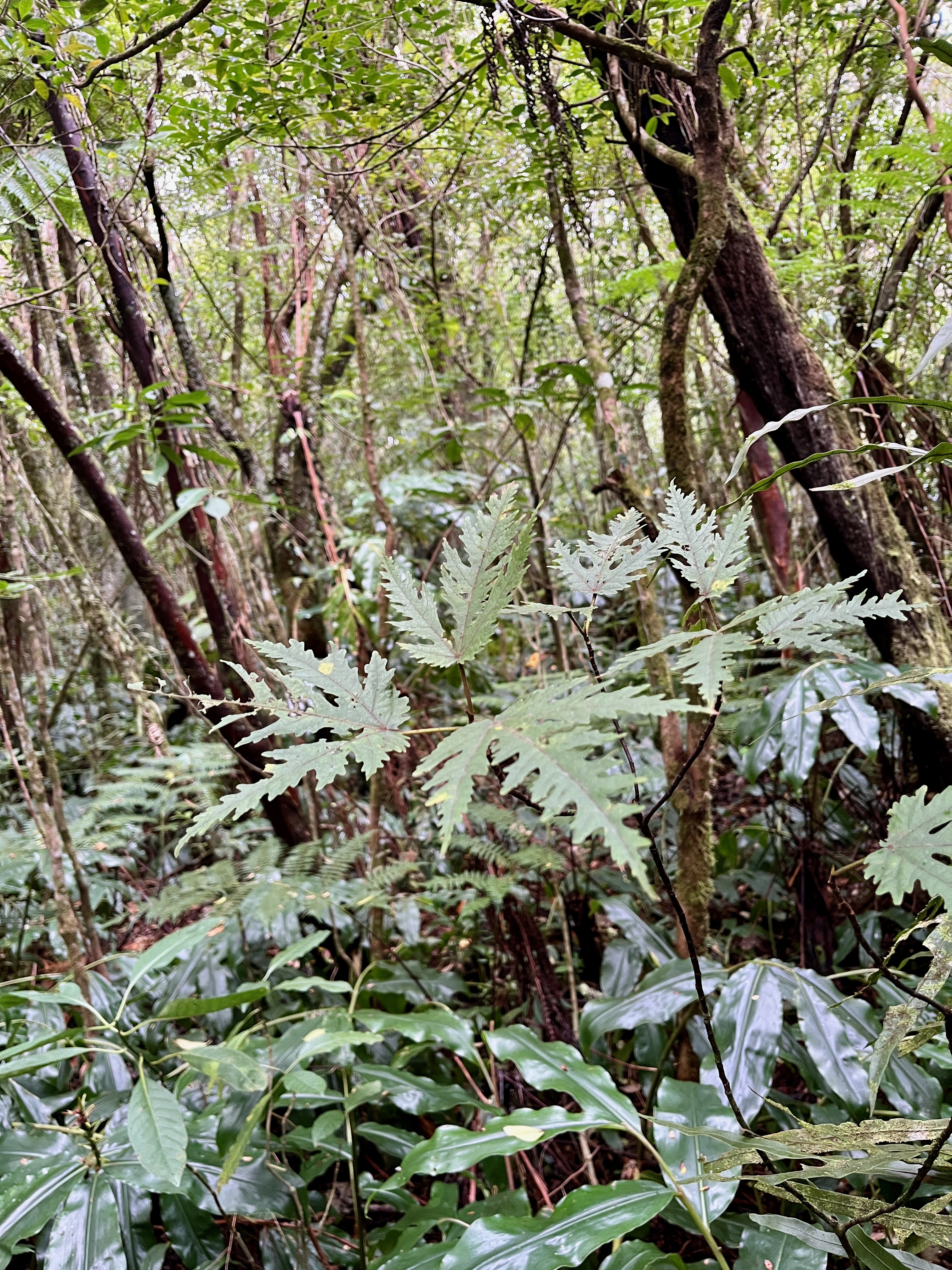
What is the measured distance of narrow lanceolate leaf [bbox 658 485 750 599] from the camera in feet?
1.70

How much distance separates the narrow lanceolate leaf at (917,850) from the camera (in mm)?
410

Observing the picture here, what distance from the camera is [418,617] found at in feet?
1.73

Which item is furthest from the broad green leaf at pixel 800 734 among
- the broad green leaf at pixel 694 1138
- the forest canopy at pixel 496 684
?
the broad green leaf at pixel 694 1138

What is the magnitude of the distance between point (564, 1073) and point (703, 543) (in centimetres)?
80

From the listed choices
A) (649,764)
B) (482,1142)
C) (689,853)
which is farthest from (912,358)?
(482,1142)

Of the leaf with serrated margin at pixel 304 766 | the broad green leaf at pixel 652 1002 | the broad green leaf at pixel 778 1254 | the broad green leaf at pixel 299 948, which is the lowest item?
the broad green leaf at pixel 778 1254

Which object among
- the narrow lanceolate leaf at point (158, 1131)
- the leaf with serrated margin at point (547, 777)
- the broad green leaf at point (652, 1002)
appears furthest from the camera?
the broad green leaf at point (652, 1002)

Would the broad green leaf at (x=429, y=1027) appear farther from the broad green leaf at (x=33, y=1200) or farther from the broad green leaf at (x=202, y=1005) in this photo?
the broad green leaf at (x=33, y=1200)

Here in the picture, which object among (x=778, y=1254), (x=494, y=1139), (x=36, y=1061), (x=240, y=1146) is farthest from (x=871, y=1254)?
(x=36, y=1061)

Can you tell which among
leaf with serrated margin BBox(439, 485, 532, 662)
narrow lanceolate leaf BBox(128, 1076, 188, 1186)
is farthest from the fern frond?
narrow lanceolate leaf BBox(128, 1076, 188, 1186)

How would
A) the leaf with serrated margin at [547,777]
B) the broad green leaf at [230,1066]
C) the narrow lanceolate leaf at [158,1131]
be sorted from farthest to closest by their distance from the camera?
1. the broad green leaf at [230,1066]
2. the narrow lanceolate leaf at [158,1131]
3. the leaf with serrated margin at [547,777]

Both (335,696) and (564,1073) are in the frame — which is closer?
(335,696)

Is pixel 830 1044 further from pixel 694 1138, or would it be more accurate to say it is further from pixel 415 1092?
pixel 415 1092

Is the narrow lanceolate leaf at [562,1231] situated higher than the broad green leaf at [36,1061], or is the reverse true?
the broad green leaf at [36,1061]
